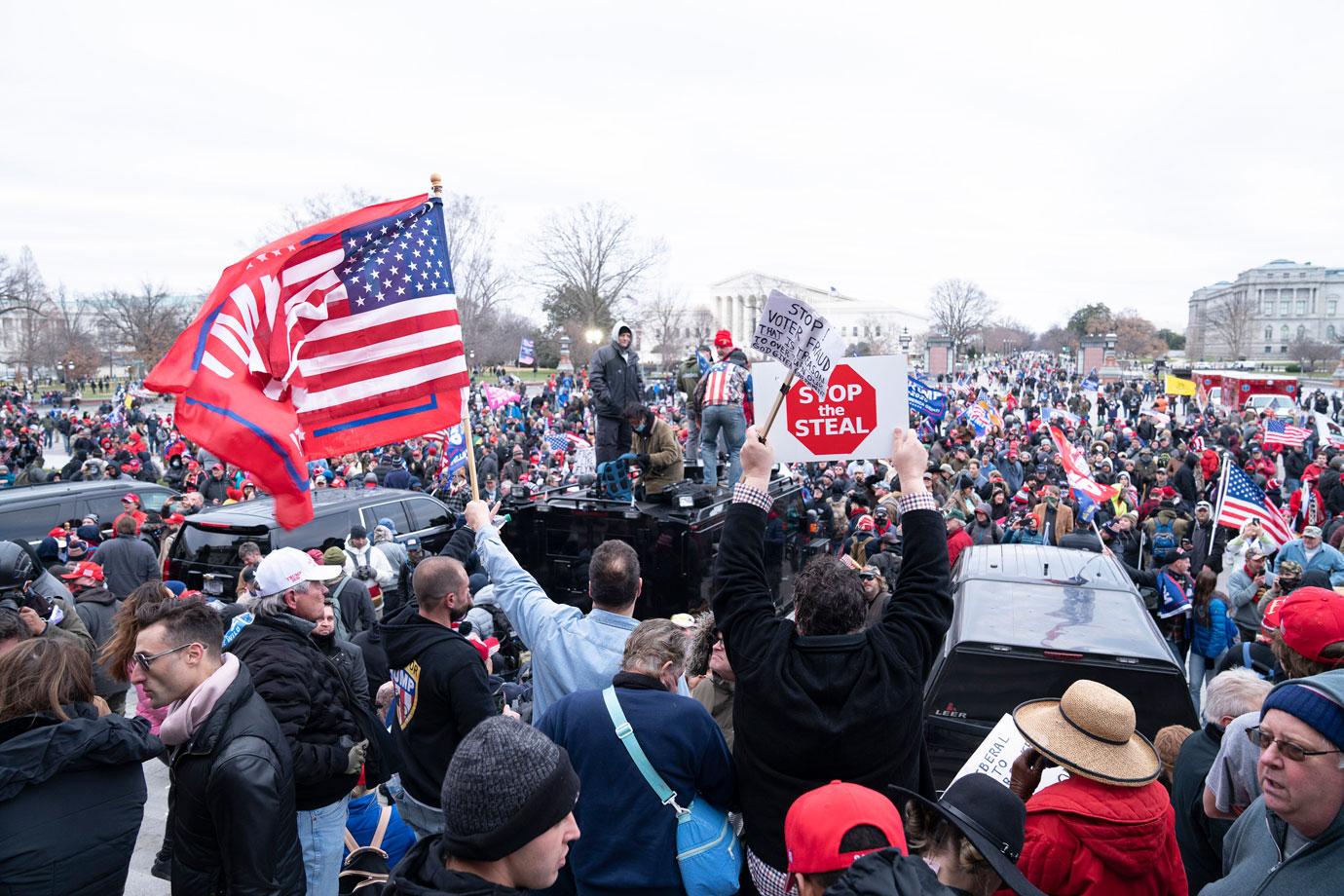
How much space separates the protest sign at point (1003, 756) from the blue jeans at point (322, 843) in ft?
8.96

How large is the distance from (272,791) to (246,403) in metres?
2.15

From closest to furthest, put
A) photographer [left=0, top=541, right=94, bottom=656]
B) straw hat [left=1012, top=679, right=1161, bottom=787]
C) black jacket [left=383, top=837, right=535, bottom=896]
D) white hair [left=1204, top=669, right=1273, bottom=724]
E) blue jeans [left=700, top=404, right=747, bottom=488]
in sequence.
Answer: black jacket [left=383, top=837, right=535, bottom=896] < straw hat [left=1012, top=679, right=1161, bottom=787] < white hair [left=1204, top=669, right=1273, bottom=724] < photographer [left=0, top=541, right=94, bottom=656] < blue jeans [left=700, top=404, right=747, bottom=488]

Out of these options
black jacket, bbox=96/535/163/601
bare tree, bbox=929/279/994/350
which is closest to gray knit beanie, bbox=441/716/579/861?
black jacket, bbox=96/535/163/601

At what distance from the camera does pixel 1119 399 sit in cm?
4316

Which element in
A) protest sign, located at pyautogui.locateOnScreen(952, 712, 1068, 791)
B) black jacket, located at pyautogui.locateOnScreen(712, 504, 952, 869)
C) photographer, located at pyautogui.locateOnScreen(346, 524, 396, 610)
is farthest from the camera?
photographer, located at pyautogui.locateOnScreen(346, 524, 396, 610)

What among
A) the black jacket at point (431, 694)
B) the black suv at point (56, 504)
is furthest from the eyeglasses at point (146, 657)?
the black suv at point (56, 504)

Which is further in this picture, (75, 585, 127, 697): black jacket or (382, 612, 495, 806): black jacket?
(75, 585, 127, 697): black jacket

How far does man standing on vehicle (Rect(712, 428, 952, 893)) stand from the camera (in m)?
2.60

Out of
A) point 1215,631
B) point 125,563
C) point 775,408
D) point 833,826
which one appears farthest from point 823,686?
point 125,563

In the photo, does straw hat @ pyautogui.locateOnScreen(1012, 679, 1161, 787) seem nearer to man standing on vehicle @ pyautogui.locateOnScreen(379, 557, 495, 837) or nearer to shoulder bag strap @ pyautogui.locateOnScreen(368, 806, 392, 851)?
man standing on vehicle @ pyautogui.locateOnScreen(379, 557, 495, 837)

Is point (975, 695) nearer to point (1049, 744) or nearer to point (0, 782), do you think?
point (1049, 744)

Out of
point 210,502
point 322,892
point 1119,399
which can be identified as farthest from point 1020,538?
point 1119,399

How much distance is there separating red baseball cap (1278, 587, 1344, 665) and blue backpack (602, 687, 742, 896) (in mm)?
2294

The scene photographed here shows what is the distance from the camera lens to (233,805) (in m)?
3.13
